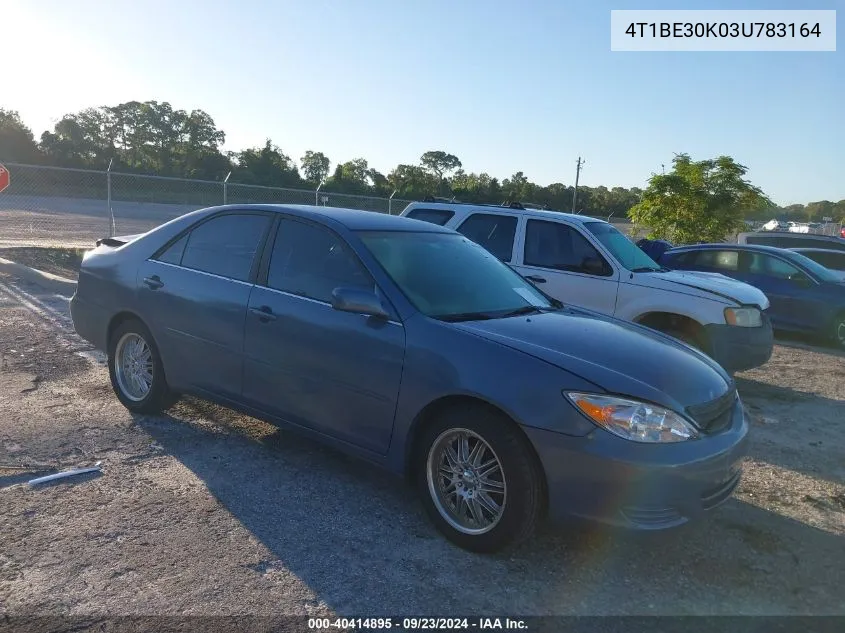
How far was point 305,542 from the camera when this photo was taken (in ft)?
11.3

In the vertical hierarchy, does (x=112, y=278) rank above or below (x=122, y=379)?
above

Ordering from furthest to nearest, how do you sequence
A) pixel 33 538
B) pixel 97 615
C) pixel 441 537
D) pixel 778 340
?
pixel 778 340 < pixel 441 537 < pixel 33 538 < pixel 97 615

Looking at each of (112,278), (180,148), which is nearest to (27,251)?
(112,278)

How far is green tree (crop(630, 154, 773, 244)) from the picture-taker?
1970 cm

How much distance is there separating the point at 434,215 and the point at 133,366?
421 centimetres

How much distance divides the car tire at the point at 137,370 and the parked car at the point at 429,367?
0.01 meters

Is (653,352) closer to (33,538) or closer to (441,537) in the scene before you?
(441,537)

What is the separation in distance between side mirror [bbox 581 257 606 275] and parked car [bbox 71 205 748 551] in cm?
276

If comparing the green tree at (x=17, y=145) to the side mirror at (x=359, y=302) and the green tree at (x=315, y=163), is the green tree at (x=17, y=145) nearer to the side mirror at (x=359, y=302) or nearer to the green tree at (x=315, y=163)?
the green tree at (x=315, y=163)

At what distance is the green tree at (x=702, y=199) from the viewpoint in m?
19.7

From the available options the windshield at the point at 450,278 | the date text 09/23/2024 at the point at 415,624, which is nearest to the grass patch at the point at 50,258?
the windshield at the point at 450,278

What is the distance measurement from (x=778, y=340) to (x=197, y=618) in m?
10.3

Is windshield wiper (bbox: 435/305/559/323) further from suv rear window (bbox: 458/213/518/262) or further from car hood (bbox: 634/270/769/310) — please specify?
suv rear window (bbox: 458/213/518/262)

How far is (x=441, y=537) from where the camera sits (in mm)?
3596
